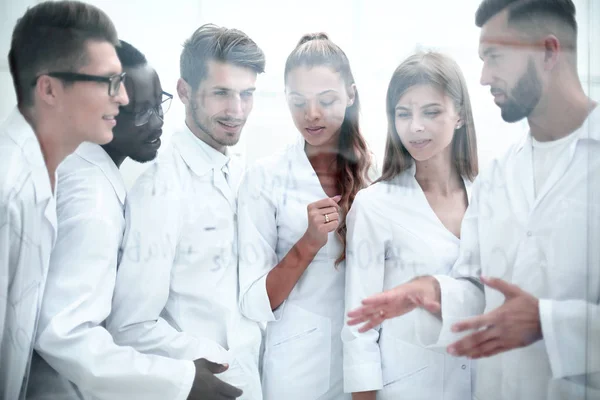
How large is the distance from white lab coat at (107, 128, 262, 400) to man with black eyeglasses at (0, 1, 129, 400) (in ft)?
0.67

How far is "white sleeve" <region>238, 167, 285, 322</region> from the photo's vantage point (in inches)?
64.5

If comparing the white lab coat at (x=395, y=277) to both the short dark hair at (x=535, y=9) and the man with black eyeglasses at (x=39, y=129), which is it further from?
the man with black eyeglasses at (x=39, y=129)

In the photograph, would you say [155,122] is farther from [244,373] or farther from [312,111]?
[244,373]

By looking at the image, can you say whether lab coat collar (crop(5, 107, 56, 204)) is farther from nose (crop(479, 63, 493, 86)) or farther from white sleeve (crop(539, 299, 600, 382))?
white sleeve (crop(539, 299, 600, 382))

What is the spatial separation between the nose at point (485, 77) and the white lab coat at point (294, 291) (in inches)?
21.7

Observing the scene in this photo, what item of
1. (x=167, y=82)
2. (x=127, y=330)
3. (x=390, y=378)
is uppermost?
(x=167, y=82)

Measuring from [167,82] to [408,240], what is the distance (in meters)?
0.83

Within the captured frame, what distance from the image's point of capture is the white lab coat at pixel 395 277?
163 centimetres

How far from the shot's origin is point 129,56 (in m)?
1.59

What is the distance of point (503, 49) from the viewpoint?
1.60 metres

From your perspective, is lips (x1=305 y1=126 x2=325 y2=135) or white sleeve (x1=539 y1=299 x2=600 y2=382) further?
lips (x1=305 y1=126 x2=325 y2=135)

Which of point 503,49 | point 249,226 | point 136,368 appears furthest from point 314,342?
point 503,49

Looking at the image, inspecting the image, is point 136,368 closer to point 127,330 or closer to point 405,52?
point 127,330

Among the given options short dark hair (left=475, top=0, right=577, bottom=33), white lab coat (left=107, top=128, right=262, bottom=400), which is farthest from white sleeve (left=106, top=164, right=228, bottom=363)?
short dark hair (left=475, top=0, right=577, bottom=33)
